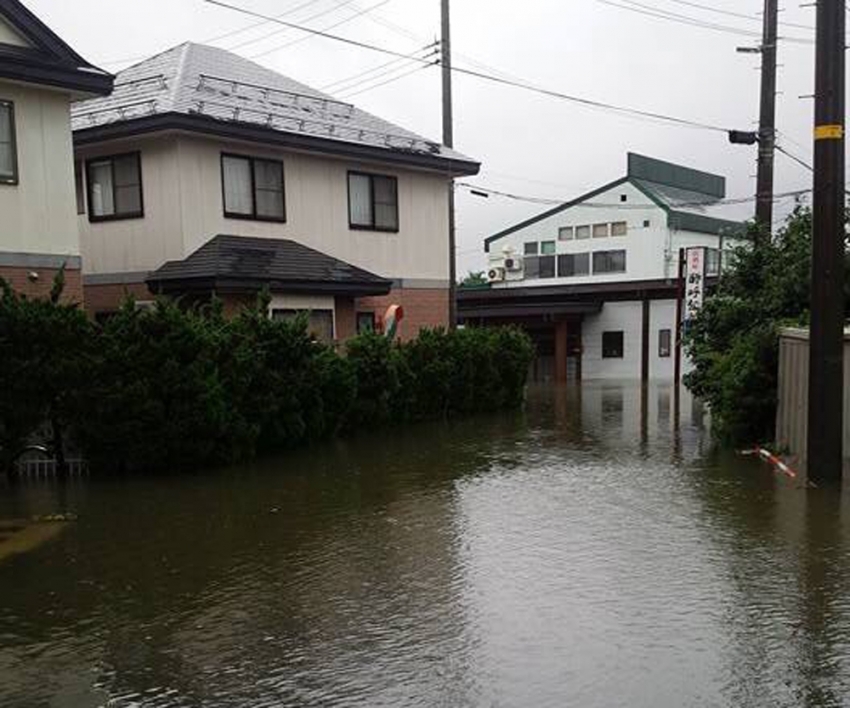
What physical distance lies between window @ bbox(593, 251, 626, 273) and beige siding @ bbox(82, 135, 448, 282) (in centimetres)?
1949

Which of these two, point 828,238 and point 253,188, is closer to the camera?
point 828,238

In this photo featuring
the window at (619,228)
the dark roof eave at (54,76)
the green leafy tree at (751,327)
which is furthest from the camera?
the window at (619,228)

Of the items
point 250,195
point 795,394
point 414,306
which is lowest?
point 795,394

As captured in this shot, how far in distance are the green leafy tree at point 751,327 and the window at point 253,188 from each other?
899 centimetres

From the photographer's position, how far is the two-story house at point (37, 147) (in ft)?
42.0

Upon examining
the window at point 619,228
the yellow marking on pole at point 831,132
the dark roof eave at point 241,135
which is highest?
the dark roof eave at point 241,135

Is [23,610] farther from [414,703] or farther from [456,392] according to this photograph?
[456,392]

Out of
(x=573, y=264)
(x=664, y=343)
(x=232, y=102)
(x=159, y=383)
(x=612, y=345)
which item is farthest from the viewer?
(x=573, y=264)

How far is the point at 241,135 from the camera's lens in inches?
658

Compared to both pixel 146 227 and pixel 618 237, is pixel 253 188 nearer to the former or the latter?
pixel 146 227

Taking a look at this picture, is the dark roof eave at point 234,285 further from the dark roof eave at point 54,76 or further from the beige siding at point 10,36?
the beige siding at point 10,36

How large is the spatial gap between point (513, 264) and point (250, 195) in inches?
984

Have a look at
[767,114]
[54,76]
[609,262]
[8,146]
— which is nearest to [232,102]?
[54,76]

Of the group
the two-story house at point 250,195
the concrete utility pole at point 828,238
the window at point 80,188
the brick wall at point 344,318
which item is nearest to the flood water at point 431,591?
the concrete utility pole at point 828,238
